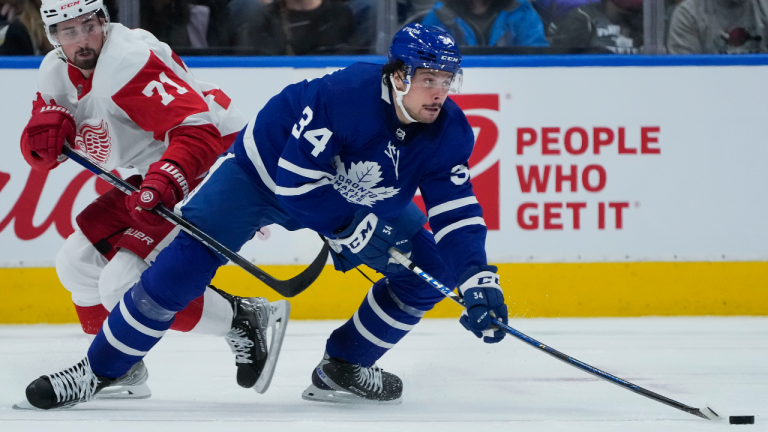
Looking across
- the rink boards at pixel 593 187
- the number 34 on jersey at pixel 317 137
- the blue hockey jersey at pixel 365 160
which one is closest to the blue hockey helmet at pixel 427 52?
the blue hockey jersey at pixel 365 160

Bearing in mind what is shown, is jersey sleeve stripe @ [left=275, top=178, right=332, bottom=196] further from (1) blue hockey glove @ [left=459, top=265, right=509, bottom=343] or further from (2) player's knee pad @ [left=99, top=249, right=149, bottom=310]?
(2) player's knee pad @ [left=99, top=249, right=149, bottom=310]

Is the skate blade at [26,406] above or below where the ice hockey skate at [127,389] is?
above

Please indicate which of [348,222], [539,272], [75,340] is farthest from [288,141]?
[539,272]

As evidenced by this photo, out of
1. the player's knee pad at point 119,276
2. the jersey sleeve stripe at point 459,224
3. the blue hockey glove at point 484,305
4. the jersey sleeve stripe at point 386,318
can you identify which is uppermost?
the jersey sleeve stripe at point 459,224

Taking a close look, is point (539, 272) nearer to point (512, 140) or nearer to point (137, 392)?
point (512, 140)

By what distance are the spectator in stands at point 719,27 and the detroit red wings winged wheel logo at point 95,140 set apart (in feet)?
8.36

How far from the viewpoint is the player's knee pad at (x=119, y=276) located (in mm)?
2461

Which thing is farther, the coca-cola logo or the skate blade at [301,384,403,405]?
the coca-cola logo

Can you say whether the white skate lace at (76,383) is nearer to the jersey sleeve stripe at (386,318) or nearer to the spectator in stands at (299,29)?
the jersey sleeve stripe at (386,318)

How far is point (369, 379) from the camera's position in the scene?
2.44m

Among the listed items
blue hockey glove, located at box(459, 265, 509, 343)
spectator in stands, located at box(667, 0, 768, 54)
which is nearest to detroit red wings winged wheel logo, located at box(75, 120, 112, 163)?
blue hockey glove, located at box(459, 265, 509, 343)

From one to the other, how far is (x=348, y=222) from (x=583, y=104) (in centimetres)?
198

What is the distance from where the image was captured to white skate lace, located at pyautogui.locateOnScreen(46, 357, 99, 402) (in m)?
2.19

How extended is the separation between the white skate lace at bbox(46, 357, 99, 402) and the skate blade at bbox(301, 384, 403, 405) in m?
0.56
